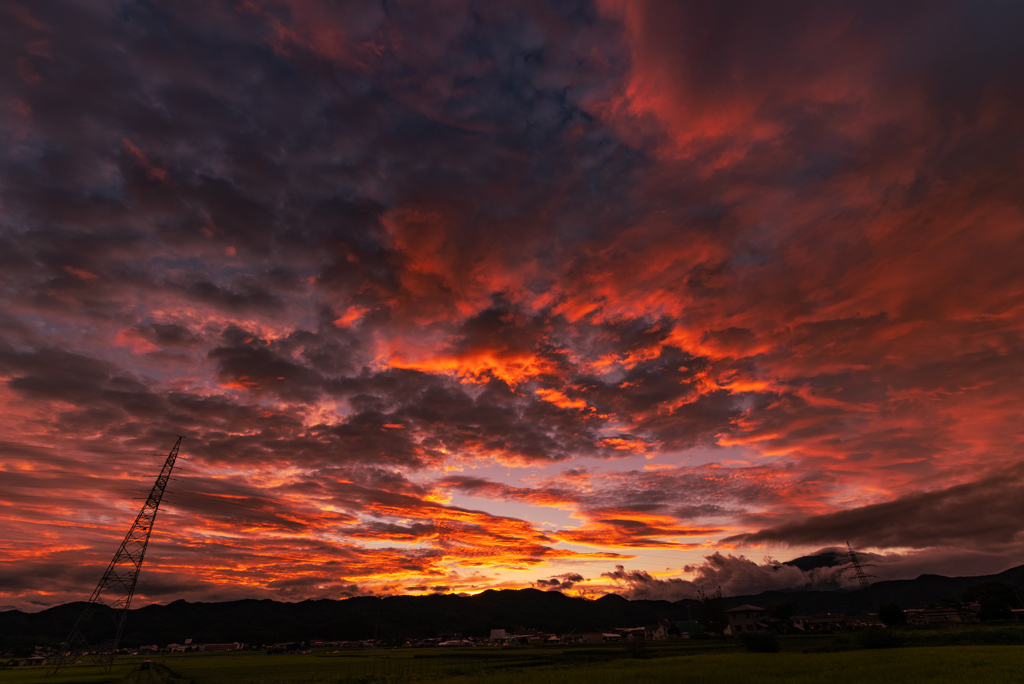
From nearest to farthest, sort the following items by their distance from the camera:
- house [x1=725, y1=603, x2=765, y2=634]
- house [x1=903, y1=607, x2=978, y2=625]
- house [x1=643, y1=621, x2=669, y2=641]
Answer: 1. house [x1=903, y1=607, x2=978, y2=625]
2. house [x1=725, y1=603, x2=765, y2=634]
3. house [x1=643, y1=621, x2=669, y2=641]

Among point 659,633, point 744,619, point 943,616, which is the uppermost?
point 744,619

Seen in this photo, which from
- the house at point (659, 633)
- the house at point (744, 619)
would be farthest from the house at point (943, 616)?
the house at point (659, 633)

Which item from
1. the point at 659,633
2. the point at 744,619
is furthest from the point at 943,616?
the point at 659,633

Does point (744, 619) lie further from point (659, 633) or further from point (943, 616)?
point (943, 616)

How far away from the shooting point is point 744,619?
539 ft

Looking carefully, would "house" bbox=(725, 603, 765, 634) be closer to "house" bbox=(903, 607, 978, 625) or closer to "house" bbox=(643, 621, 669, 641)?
"house" bbox=(643, 621, 669, 641)

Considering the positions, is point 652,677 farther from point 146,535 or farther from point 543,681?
point 146,535

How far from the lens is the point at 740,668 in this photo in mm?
47688

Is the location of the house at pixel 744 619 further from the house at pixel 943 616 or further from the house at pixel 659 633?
the house at pixel 943 616

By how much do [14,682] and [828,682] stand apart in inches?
3845

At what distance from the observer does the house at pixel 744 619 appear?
160125 millimetres

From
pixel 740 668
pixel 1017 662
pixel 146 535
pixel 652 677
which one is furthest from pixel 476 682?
pixel 146 535

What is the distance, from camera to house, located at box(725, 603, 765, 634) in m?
160

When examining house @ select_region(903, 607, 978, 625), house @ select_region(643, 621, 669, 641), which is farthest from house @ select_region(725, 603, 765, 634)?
house @ select_region(903, 607, 978, 625)
